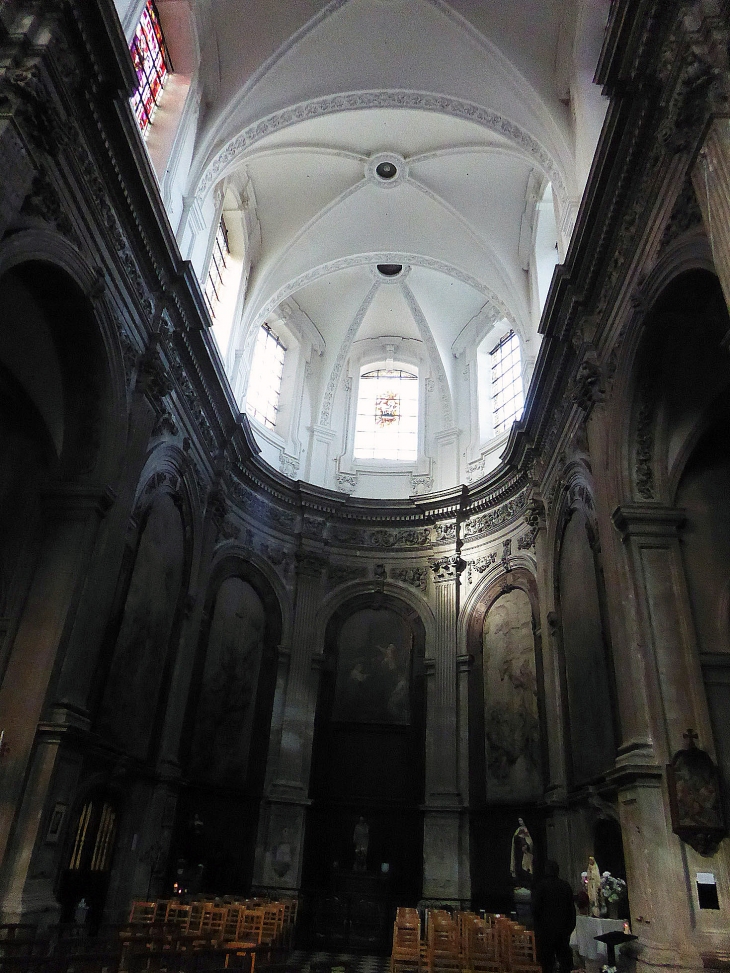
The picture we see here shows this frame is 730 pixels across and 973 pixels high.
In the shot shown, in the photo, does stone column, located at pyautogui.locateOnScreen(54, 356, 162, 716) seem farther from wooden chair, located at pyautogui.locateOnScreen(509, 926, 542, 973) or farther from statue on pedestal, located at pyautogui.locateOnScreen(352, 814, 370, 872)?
statue on pedestal, located at pyautogui.locateOnScreen(352, 814, 370, 872)

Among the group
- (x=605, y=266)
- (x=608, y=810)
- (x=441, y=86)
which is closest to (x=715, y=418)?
(x=605, y=266)

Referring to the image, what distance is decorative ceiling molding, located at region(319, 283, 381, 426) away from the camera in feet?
71.8

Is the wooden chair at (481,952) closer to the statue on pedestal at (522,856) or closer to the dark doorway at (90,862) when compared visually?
the statue on pedestal at (522,856)

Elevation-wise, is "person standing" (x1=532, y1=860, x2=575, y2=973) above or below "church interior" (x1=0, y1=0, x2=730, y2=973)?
below

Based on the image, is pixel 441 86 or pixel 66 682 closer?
pixel 66 682

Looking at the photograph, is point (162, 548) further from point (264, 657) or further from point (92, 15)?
point (92, 15)

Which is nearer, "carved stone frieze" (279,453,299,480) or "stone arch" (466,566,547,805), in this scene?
"stone arch" (466,566,547,805)

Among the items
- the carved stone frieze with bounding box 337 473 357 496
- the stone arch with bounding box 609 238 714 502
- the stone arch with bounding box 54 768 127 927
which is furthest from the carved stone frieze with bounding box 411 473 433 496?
the stone arch with bounding box 54 768 127 927

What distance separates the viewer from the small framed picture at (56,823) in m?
9.29

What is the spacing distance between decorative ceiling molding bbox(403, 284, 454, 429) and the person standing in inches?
593

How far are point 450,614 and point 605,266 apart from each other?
9957 mm

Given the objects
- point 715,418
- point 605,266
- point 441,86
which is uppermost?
point 441,86

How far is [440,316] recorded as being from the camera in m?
22.3

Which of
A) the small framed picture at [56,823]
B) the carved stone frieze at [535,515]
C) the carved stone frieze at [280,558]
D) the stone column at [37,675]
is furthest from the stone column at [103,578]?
the carved stone frieze at [535,515]
